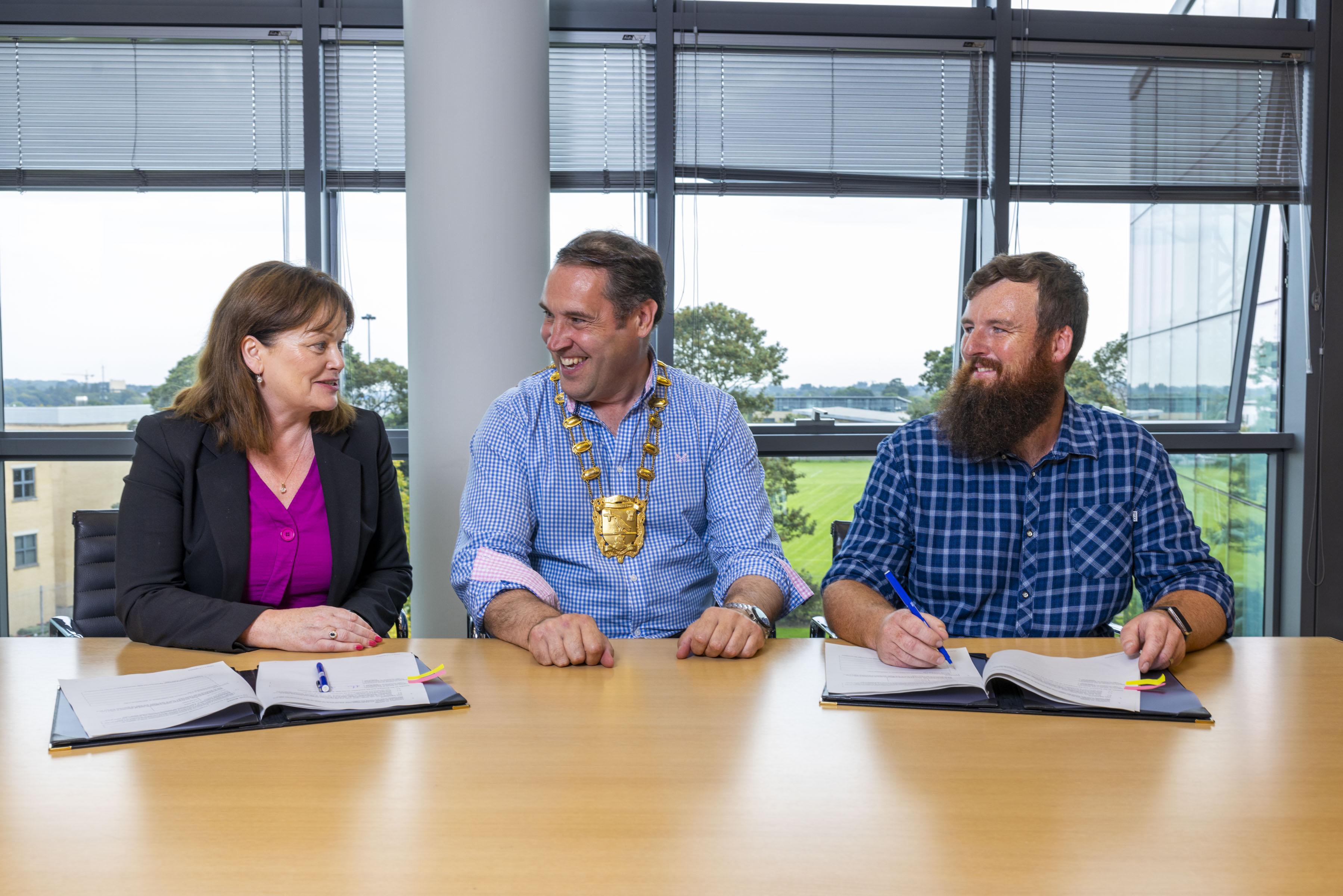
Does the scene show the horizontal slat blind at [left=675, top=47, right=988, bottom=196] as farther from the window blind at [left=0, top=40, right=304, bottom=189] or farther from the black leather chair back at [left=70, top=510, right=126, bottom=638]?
the black leather chair back at [left=70, top=510, right=126, bottom=638]

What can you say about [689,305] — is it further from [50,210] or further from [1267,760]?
[1267,760]

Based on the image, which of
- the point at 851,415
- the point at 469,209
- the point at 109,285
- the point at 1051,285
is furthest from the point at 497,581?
the point at 109,285

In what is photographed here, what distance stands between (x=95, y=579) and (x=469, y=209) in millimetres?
1729

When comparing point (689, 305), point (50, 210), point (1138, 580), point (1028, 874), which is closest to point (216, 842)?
point (1028, 874)

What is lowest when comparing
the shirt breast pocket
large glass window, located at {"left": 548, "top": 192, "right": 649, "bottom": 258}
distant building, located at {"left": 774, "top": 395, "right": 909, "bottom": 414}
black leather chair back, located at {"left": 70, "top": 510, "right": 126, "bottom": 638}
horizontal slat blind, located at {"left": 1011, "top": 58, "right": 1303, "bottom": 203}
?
black leather chair back, located at {"left": 70, "top": 510, "right": 126, "bottom": 638}

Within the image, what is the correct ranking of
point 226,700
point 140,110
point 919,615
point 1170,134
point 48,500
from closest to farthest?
1. point 226,700
2. point 919,615
3. point 140,110
4. point 48,500
5. point 1170,134

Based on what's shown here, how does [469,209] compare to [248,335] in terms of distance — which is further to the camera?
[469,209]

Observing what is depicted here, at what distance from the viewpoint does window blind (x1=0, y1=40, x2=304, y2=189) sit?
12.5 ft

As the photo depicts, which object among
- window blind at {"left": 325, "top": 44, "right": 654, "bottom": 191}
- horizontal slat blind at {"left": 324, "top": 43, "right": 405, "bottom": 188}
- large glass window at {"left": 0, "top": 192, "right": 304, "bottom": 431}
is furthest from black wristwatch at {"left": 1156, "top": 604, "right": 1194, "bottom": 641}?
large glass window at {"left": 0, "top": 192, "right": 304, "bottom": 431}

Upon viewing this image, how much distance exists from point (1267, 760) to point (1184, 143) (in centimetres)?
358

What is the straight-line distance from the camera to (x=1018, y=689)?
1566 mm

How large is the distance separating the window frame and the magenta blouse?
1.63 m

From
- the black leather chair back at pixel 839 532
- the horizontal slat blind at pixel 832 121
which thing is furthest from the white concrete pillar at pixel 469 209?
the black leather chair back at pixel 839 532

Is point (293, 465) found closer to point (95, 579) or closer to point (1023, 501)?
point (95, 579)
